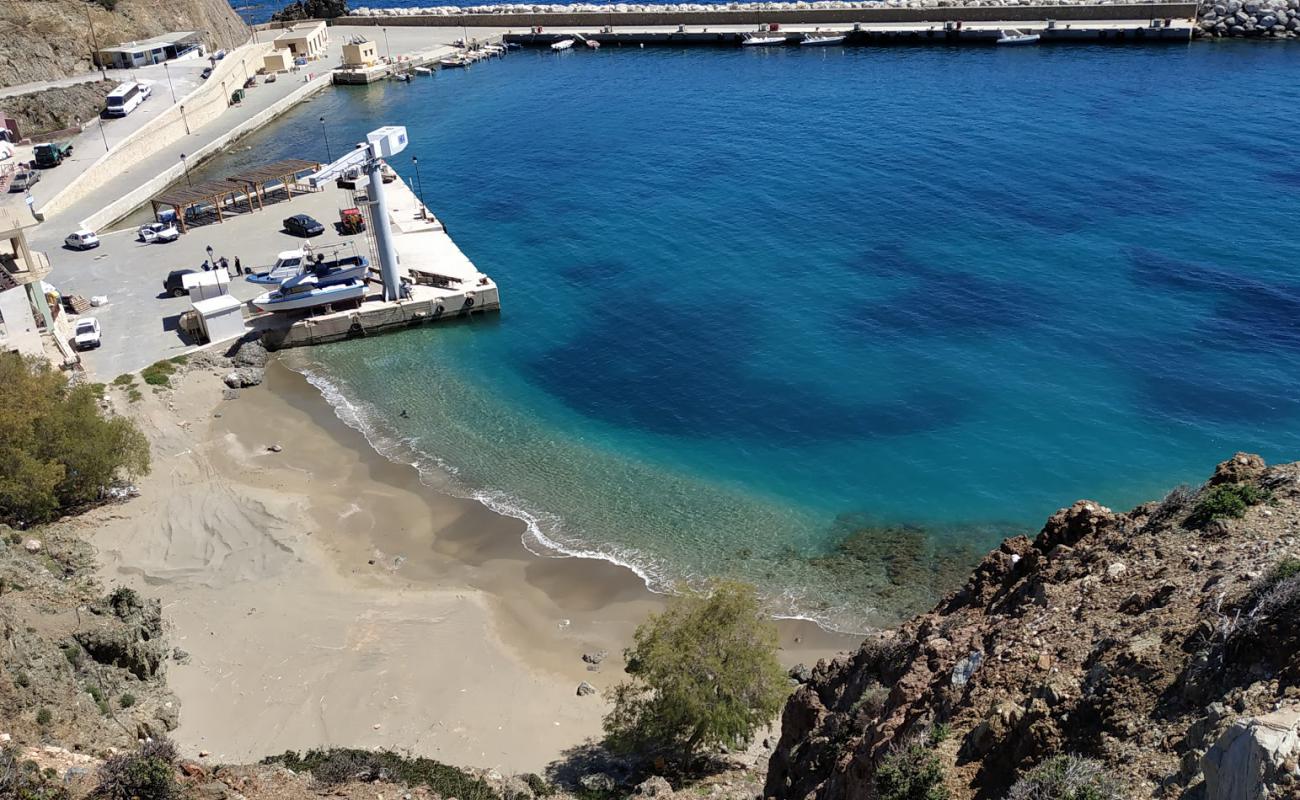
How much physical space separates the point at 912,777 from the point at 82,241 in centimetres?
6258

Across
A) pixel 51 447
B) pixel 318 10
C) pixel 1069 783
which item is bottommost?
pixel 51 447

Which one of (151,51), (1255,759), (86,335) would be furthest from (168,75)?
(1255,759)

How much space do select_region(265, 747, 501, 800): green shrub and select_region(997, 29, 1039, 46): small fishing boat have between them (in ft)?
352

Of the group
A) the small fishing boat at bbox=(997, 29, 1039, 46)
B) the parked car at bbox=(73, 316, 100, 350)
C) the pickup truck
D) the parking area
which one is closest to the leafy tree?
the parking area

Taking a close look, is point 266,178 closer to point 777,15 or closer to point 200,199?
point 200,199

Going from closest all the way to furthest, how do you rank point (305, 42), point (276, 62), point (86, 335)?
point (86, 335) < point (276, 62) < point (305, 42)

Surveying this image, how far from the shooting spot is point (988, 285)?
57406 mm

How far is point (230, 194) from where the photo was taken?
6856 centimetres

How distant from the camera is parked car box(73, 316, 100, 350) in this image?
50344 mm

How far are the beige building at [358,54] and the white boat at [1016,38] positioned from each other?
69000mm

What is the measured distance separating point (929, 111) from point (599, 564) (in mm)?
66462

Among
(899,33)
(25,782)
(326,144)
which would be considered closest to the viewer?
(25,782)

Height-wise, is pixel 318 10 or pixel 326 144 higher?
pixel 318 10

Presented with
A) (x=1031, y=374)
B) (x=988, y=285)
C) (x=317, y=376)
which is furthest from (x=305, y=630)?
(x=988, y=285)
